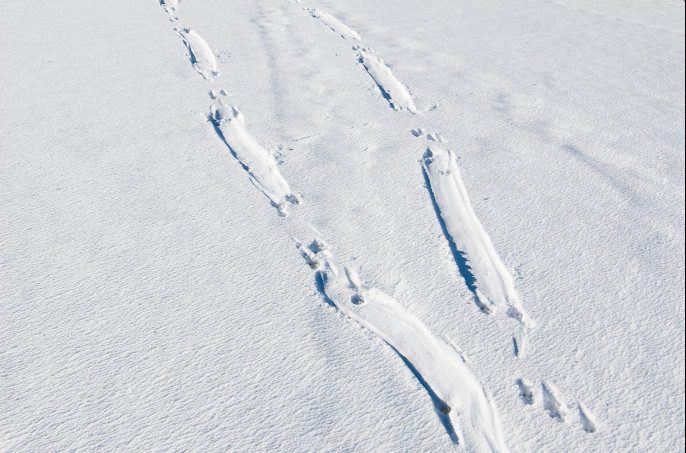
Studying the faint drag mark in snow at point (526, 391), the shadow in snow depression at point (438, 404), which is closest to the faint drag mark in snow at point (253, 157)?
the shadow in snow depression at point (438, 404)

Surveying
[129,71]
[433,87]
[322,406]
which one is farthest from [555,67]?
[322,406]

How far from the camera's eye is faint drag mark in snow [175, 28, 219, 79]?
9.58 ft

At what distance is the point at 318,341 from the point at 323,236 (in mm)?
468

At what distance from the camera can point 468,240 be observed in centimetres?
176

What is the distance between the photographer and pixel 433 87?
9.55ft

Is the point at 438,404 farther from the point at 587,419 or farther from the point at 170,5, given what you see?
the point at 170,5

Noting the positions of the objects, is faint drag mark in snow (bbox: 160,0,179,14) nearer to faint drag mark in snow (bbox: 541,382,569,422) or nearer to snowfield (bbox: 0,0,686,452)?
snowfield (bbox: 0,0,686,452)

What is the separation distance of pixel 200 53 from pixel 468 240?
7.32ft

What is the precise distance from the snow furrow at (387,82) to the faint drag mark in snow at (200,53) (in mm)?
928

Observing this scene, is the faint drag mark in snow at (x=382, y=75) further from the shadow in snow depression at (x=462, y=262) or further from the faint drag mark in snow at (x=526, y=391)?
the faint drag mark in snow at (x=526, y=391)

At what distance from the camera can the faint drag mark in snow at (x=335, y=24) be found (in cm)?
371

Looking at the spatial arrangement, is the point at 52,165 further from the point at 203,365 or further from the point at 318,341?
the point at 318,341

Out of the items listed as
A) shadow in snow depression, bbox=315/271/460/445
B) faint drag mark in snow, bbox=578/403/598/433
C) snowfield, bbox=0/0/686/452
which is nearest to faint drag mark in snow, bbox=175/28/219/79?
snowfield, bbox=0/0/686/452

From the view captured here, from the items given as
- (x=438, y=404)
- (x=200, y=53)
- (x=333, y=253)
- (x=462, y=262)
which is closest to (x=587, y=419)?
(x=438, y=404)
